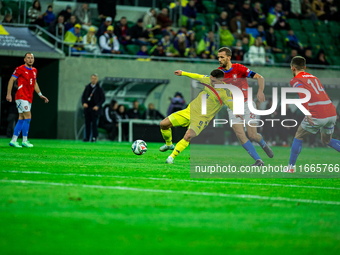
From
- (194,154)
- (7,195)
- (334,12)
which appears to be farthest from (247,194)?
(334,12)

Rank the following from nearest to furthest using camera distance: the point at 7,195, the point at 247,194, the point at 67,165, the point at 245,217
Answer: the point at 245,217 < the point at 7,195 < the point at 247,194 < the point at 67,165

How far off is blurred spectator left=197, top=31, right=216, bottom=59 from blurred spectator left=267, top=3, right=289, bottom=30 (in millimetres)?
4678

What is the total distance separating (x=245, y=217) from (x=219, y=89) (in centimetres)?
588

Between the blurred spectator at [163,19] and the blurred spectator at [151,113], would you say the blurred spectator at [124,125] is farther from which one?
the blurred spectator at [163,19]

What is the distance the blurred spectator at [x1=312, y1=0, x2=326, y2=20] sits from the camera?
3422 cm

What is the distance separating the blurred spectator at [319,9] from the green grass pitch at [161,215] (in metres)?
26.0

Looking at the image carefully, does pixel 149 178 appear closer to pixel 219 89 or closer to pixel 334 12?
pixel 219 89

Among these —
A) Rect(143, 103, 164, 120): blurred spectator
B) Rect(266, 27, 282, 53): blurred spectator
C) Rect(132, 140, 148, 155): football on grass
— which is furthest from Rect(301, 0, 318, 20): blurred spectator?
Rect(132, 140, 148, 155): football on grass

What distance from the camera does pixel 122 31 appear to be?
27938 mm

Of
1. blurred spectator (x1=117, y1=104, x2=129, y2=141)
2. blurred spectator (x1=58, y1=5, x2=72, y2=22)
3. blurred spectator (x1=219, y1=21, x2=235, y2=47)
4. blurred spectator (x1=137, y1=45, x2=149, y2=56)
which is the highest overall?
blurred spectator (x1=58, y1=5, x2=72, y2=22)

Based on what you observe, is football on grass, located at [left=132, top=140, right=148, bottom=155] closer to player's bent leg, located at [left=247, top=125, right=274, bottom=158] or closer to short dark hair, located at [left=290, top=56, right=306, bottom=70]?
player's bent leg, located at [left=247, top=125, right=274, bottom=158]

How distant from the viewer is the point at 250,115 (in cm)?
1170

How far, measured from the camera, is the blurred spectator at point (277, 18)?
32281mm

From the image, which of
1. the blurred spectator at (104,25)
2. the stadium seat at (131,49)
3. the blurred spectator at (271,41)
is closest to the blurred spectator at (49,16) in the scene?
the blurred spectator at (104,25)
